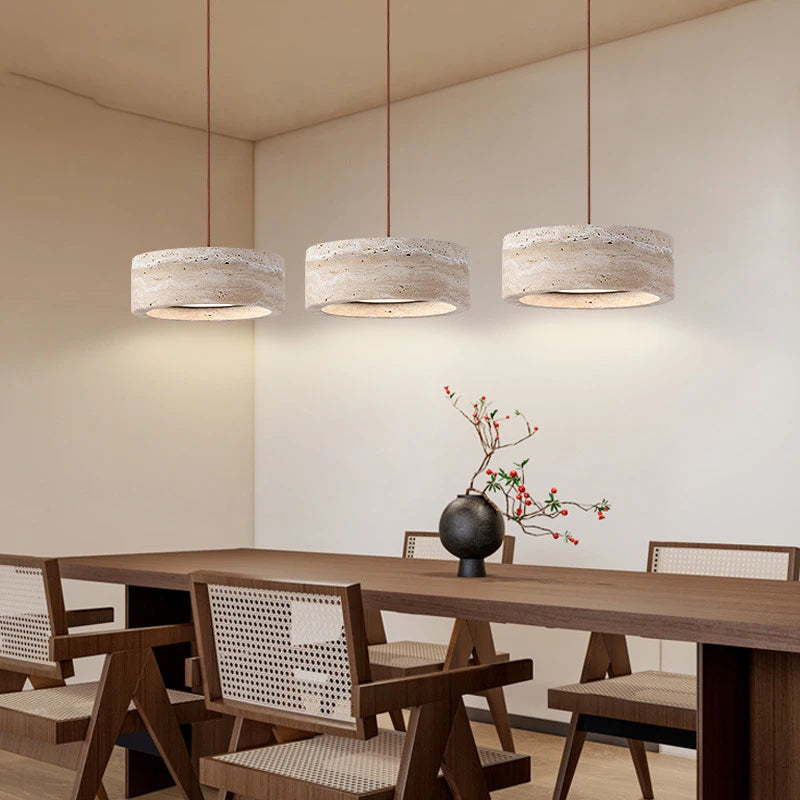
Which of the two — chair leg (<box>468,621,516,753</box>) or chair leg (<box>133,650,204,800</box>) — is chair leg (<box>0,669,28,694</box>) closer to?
chair leg (<box>133,650,204,800</box>)

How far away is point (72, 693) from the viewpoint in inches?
131

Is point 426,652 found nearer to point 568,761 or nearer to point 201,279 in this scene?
point 568,761

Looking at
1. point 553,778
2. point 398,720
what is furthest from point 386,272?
point 553,778

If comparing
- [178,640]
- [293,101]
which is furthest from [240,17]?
[178,640]

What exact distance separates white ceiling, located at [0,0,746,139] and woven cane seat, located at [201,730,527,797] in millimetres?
3059

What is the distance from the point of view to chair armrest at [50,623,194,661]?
10.00ft

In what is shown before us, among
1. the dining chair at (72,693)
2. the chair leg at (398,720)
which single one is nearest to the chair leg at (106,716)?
the dining chair at (72,693)

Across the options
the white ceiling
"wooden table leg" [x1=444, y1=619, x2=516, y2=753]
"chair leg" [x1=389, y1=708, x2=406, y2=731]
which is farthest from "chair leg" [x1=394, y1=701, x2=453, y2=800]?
the white ceiling

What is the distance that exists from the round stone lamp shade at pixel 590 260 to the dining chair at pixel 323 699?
1.07 metres

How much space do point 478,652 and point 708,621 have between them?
1957mm

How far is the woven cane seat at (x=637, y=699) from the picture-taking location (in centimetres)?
321

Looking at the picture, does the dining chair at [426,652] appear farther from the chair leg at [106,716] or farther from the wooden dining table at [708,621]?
the chair leg at [106,716]

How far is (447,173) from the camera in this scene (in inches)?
223

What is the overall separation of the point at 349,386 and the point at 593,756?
2.31m
